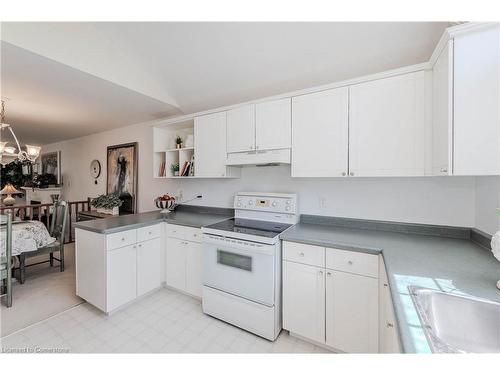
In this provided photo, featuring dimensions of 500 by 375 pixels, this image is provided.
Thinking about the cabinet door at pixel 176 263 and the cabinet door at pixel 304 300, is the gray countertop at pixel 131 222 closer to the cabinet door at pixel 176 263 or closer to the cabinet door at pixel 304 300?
the cabinet door at pixel 176 263

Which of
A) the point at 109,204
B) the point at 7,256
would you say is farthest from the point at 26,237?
the point at 109,204

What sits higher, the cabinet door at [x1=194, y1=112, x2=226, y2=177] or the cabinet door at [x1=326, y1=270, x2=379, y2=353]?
the cabinet door at [x1=194, y1=112, x2=226, y2=177]

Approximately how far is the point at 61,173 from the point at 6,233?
4.19 meters

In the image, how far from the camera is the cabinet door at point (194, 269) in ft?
7.57

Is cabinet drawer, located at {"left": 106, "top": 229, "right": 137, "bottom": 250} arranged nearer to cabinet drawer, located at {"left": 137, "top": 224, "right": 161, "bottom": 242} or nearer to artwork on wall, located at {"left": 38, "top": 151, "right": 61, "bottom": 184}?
cabinet drawer, located at {"left": 137, "top": 224, "right": 161, "bottom": 242}

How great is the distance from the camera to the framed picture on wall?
560cm

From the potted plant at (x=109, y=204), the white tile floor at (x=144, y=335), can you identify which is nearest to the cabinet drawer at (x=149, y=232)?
the white tile floor at (x=144, y=335)

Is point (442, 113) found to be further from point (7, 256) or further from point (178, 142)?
point (7, 256)

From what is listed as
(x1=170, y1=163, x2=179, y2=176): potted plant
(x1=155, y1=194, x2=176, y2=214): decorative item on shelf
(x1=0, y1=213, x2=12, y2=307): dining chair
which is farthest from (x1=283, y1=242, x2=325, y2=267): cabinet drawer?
(x1=0, y1=213, x2=12, y2=307): dining chair

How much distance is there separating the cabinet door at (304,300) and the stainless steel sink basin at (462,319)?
0.75 m

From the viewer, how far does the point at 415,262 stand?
128cm

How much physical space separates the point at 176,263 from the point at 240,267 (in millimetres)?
975

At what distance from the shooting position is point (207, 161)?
8.52ft

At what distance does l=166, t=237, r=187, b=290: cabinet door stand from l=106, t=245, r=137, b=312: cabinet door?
0.37 metres
